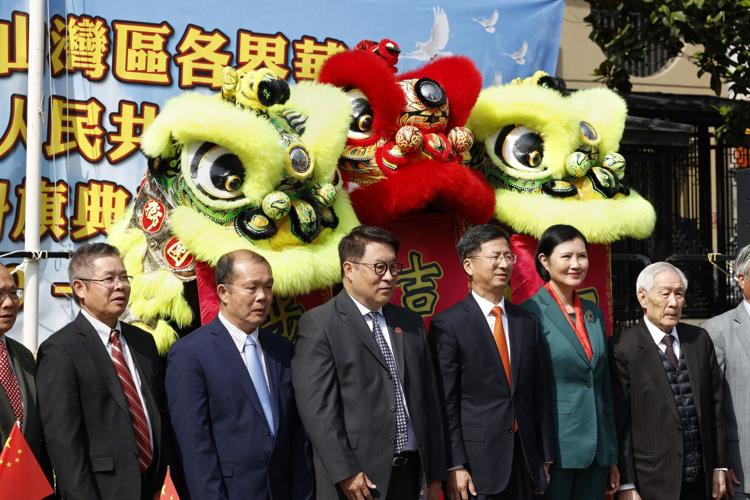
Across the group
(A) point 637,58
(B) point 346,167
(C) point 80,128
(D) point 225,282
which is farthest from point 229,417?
(A) point 637,58

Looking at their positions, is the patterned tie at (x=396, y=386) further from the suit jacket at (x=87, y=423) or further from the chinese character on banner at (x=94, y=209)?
the chinese character on banner at (x=94, y=209)

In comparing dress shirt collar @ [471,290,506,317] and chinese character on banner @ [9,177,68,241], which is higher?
chinese character on banner @ [9,177,68,241]

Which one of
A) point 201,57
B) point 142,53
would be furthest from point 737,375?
point 142,53

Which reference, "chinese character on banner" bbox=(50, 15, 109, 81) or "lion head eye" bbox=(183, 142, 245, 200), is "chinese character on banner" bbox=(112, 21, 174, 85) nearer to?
"chinese character on banner" bbox=(50, 15, 109, 81)

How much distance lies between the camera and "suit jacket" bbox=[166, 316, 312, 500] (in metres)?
3.57

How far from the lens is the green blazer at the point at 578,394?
13.8 feet

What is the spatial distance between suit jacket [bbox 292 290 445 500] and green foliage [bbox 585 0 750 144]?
4671mm

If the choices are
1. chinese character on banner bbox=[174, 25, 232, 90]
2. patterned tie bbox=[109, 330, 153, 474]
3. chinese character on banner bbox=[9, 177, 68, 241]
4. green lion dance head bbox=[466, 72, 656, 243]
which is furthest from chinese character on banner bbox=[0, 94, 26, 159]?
green lion dance head bbox=[466, 72, 656, 243]

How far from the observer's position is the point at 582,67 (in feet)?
41.5

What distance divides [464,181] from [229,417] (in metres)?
1.96

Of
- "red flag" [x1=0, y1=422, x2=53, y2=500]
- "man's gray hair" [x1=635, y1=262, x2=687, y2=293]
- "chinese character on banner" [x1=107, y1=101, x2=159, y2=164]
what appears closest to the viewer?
"red flag" [x1=0, y1=422, x2=53, y2=500]

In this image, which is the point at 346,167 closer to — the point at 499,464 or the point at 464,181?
the point at 464,181

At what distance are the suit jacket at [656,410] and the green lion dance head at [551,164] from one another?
39.1 inches

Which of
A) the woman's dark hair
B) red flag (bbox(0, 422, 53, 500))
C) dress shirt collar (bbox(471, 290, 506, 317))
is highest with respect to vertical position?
the woman's dark hair
